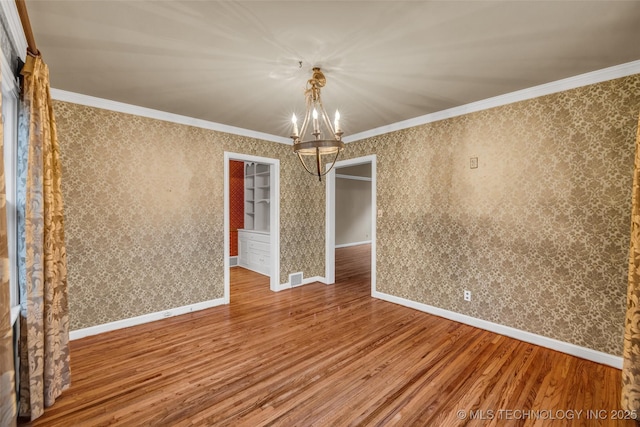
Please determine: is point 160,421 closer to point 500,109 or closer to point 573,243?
point 573,243

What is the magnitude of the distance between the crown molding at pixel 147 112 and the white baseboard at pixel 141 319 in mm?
2293

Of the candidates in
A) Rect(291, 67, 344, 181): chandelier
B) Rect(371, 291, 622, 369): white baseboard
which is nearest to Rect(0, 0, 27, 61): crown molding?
Rect(291, 67, 344, 181): chandelier

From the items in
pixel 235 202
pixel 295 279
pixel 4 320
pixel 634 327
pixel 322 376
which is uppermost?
pixel 235 202

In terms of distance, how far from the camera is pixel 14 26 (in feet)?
5.54

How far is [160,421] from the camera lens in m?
1.82

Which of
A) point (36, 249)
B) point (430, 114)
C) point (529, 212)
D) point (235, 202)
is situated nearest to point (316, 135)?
point (36, 249)

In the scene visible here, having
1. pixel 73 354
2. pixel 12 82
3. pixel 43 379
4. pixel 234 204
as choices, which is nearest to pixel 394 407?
pixel 43 379

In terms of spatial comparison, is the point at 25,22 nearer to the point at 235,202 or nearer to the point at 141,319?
the point at 141,319

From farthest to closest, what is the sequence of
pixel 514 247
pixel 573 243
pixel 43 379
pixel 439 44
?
pixel 514 247
pixel 573 243
pixel 439 44
pixel 43 379

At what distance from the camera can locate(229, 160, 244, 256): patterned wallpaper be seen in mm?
6449

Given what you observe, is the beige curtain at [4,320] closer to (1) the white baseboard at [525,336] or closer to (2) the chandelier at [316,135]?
(2) the chandelier at [316,135]

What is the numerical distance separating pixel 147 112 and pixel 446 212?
12.1 feet

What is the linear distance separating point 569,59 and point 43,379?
4421 mm

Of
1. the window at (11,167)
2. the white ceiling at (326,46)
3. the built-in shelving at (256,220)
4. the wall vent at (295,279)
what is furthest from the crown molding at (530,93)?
the window at (11,167)
